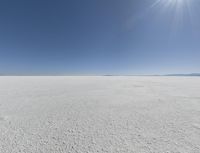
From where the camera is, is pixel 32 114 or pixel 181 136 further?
pixel 32 114

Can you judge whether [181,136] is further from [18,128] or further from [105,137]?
[18,128]

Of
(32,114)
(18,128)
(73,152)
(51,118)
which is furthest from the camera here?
(32,114)

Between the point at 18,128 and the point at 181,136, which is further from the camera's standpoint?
the point at 18,128

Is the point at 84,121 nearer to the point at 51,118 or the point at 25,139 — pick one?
the point at 51,118

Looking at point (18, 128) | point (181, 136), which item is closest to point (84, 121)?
point (18, 128)

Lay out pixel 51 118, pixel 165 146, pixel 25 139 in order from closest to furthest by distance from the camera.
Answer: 1. pixel 165 146
2. pixel 25 139
3. pixel 51 118

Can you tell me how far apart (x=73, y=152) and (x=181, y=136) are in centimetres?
217

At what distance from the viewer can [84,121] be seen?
2.75 metres

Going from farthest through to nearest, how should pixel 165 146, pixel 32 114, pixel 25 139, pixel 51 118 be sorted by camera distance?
pixel 32 114, pixel 51 118, pixel 25 139, pixel 165 146

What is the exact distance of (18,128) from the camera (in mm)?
2367

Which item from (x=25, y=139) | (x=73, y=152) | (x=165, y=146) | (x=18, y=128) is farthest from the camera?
(x=18, y=128)

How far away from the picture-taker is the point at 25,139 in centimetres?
198

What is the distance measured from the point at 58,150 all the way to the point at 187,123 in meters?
3.11

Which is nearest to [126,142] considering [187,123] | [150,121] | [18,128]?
[150,121]
